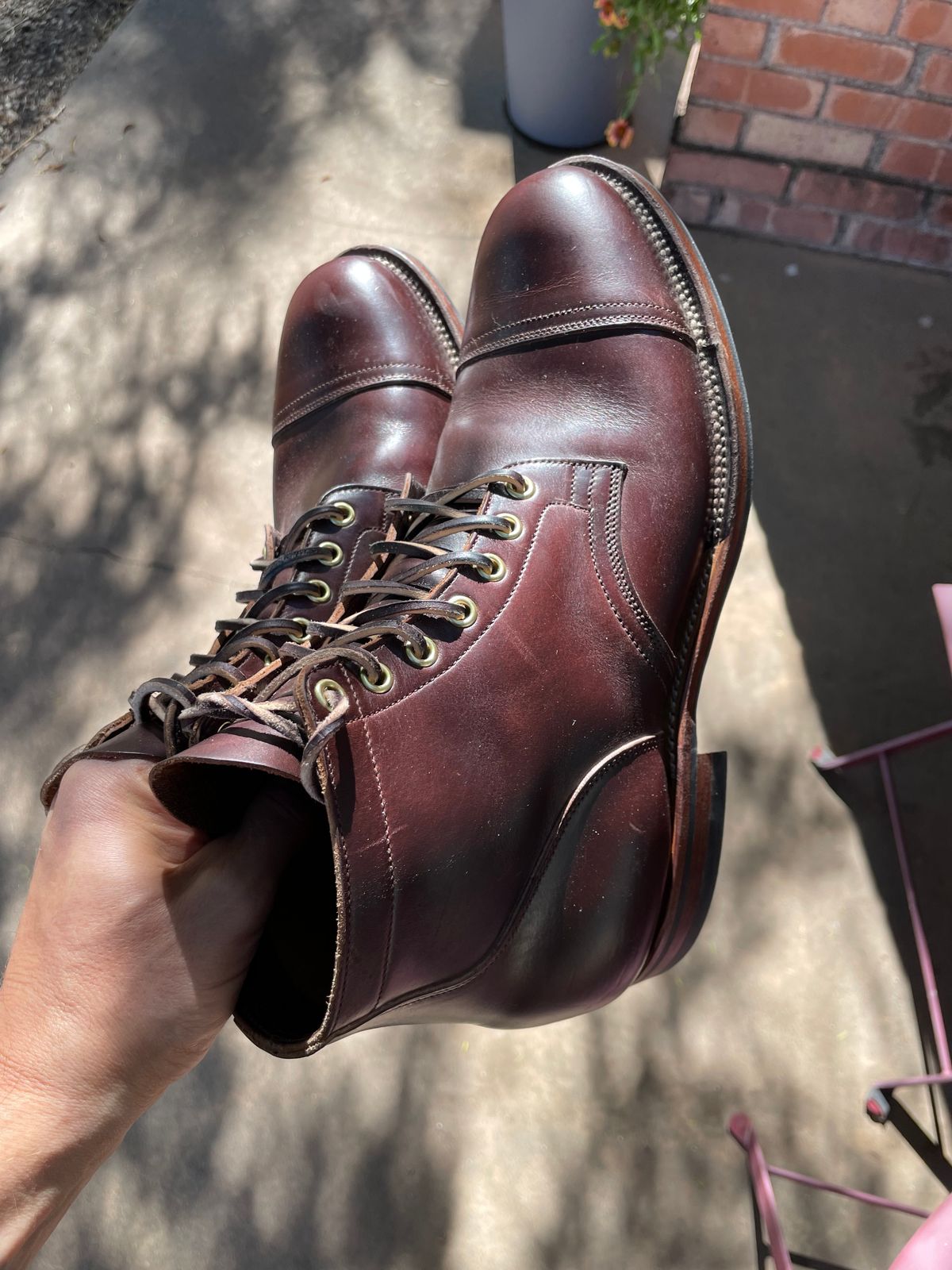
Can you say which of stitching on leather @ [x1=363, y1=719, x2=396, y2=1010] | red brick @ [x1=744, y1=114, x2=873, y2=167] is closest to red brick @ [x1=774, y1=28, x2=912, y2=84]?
red brick @ [x1=744, y1=114, x2=873, y2=167]

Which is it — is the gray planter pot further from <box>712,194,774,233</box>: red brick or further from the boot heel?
the boot heel

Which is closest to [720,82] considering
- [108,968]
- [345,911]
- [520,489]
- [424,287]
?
[424,287]

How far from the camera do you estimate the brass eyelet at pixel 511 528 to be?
1.26 metres

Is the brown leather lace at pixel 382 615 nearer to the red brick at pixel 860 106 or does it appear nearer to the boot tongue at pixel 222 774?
the boot tongue at pixel 222 774

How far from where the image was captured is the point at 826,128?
1996 millimetres

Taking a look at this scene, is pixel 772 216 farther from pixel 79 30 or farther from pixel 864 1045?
pixel 79 30

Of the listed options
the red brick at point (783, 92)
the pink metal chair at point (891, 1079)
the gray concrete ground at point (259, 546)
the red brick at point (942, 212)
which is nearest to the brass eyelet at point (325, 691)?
the pink metal chair at point (891, 1079)

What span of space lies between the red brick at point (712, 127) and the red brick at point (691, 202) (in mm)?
110

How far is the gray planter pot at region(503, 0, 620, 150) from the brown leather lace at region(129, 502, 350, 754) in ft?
4.22

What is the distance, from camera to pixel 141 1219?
1683 millimetres

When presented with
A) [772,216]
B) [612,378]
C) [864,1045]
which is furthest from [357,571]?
[772,216]

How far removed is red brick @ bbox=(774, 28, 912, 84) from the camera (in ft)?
5.96

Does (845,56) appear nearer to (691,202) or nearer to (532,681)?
(691,202)

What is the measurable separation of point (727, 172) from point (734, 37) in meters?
0.31
